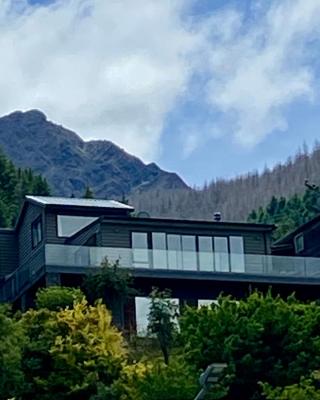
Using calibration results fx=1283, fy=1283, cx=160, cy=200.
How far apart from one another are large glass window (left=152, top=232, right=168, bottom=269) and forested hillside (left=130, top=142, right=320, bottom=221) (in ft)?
391

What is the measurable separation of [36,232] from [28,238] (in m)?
1.52

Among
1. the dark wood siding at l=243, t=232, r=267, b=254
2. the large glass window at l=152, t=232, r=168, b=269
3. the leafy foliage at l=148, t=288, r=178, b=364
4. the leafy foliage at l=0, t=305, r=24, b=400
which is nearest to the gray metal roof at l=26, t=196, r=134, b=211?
the large glass window at l=152, t=232, r=168, b=269

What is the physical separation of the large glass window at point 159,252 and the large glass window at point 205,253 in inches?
59.4

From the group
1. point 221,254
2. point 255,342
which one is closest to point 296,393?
point 255,342

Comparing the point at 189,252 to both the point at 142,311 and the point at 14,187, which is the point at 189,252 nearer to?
the point at 142,311

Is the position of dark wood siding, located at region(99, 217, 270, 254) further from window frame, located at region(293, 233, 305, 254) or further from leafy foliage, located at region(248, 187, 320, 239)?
leafy foliage, located at region(248, 187, 320, 239)

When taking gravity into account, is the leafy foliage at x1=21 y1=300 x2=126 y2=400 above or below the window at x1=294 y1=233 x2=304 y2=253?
below

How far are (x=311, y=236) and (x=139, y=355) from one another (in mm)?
16920

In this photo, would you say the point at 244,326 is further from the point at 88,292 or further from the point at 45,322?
the point at 88,292

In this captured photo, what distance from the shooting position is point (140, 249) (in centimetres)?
5062

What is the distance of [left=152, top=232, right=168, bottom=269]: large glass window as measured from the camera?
166 ft

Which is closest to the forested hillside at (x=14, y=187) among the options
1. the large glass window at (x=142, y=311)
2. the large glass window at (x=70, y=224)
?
the large glass window at (x=70, y=224)

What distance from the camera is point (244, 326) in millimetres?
34344

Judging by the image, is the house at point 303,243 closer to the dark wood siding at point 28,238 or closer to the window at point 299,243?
the window at point 299,243
